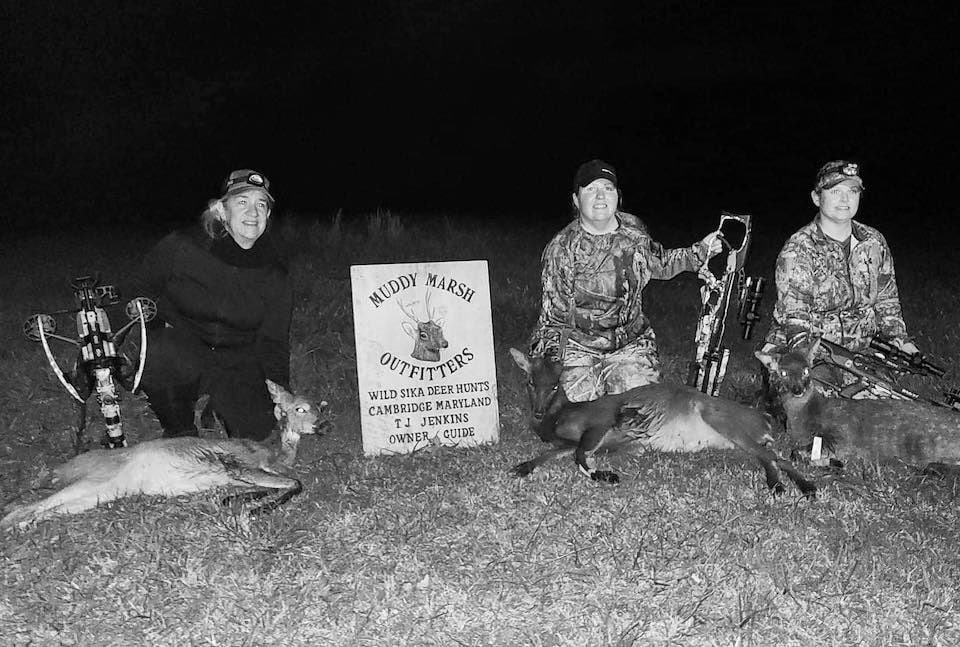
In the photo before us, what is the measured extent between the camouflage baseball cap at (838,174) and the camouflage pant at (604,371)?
158cm

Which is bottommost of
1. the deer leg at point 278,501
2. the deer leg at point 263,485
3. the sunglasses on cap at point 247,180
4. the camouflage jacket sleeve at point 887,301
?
the deer leg at point 278,501

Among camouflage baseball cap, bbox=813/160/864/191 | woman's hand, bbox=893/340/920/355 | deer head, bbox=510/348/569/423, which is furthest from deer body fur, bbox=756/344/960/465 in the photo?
deer head, bbox=510/348/569/423

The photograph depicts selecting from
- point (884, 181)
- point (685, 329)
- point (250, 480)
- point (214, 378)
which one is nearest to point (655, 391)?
point (250, 480)

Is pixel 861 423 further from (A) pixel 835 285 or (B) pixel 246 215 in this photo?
(B) pixel 246 215

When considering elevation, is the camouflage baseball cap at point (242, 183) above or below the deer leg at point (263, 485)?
above

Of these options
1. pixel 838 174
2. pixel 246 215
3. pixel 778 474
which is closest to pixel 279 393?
pixel 246 215

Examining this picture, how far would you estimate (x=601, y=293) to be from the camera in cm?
579

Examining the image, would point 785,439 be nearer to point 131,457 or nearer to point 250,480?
point 250,480

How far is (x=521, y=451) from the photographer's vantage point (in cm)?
531

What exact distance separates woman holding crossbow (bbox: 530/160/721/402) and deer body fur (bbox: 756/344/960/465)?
815mm

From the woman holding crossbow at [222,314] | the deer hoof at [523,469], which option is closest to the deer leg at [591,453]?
the deer hoof at [523,469]

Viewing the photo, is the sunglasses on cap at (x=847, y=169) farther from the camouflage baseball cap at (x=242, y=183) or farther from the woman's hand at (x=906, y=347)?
the camouflage baseball cap at (x=242, y=183)

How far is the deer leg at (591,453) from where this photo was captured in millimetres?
4750

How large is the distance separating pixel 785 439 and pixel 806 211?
15937 mm
